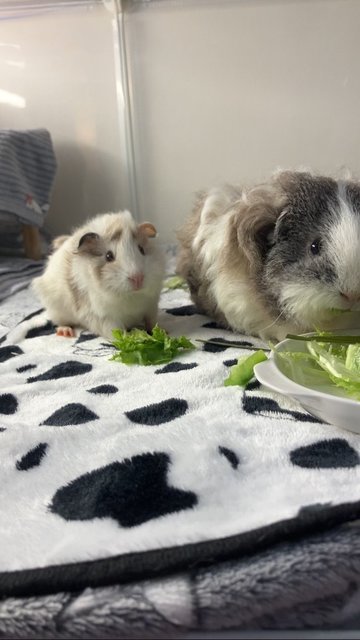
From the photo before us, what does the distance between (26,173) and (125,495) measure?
2.08m

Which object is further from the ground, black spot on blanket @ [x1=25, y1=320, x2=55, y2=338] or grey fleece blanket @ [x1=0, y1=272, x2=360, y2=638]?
grey fleece blanket @ [x1=0, y1=272, x2=360, y2=638]

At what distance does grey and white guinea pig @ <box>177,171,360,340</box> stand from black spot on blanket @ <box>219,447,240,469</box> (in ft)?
1.54

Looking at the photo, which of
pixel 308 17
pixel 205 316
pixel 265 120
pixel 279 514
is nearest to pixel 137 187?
pixel 265 120

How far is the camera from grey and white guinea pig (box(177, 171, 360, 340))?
113cm

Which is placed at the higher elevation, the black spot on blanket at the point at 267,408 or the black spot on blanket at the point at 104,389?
the black spot on blanket at the point at 267,408

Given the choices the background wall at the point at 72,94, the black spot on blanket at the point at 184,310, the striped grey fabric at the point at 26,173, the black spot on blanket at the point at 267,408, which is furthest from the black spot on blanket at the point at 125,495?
the background wall at the point at 72,94

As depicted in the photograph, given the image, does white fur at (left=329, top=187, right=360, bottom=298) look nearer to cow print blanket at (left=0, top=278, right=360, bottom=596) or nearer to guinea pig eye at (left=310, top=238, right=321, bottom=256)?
guinea pig eye at (left=310, top=238, right=321, bottom=256)

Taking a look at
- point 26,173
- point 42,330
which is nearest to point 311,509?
point 42,330

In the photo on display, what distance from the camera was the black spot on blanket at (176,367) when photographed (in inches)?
47.1

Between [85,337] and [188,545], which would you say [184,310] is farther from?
[188,545]

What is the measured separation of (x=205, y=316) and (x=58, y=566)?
1.14 meters

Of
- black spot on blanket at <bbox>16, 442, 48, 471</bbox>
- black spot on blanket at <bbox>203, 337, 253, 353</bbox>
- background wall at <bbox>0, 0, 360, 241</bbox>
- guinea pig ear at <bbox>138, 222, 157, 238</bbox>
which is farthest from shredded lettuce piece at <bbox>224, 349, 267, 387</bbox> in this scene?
background wall at <bbox>0, 0, 360, 241</bbox>

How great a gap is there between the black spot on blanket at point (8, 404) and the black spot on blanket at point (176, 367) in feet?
1.00

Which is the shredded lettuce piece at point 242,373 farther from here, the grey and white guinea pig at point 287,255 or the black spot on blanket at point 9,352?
the black spot on blanket at point 9,352
